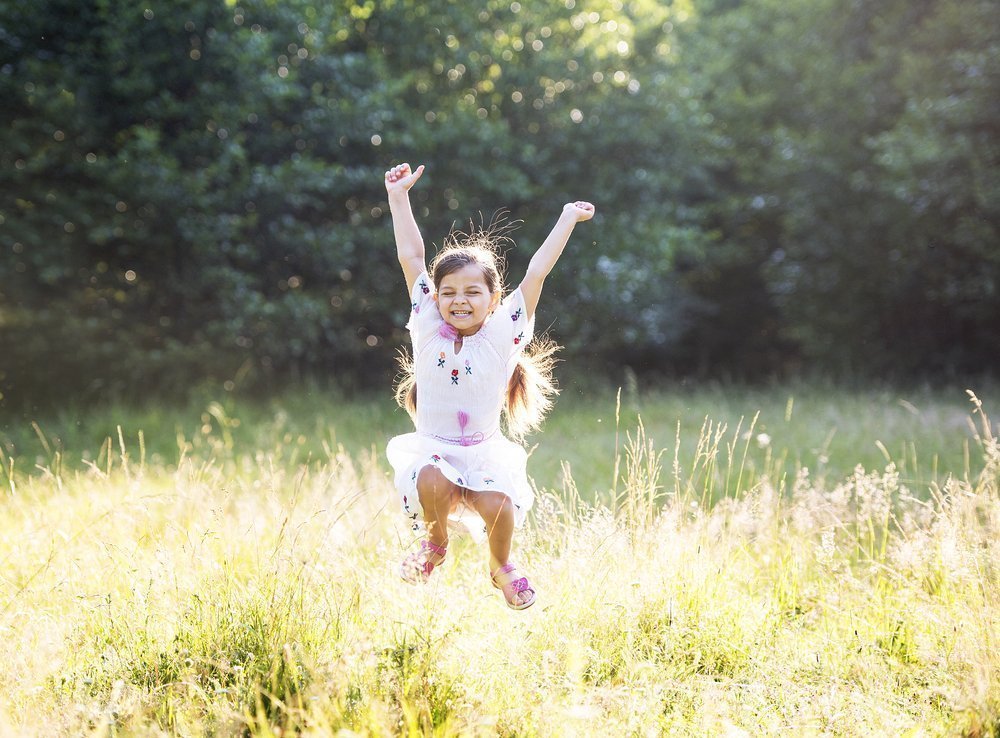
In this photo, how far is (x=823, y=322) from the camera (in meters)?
16.5

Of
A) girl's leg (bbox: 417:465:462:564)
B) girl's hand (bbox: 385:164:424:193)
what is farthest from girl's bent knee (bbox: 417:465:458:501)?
girl's hand (bbox: 385:164:424:193)

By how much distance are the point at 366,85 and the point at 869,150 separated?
8604mm

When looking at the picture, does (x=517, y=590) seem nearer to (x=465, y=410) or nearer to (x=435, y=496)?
(x=435, y=496)

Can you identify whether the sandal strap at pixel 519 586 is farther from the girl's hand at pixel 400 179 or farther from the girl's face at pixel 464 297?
the girl's hand at pixel 400 179

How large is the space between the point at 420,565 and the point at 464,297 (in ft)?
3.54

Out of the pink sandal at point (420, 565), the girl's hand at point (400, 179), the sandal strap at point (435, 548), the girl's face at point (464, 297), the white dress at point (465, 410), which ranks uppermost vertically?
the girl's hand at point (400, 179)

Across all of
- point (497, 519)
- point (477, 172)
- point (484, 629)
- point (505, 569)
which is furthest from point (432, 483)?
point (477, 172)

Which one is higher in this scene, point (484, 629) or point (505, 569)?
point (505, 569)

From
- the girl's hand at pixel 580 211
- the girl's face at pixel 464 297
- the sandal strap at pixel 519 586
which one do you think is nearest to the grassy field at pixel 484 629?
the sandal strap at pixel 519 586

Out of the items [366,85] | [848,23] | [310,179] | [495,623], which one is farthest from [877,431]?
[848,23]

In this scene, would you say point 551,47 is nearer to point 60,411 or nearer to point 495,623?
point 60,411

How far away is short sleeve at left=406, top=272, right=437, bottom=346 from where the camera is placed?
378cm

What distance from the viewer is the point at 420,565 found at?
11.8 ft

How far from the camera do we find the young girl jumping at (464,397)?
360 cm
